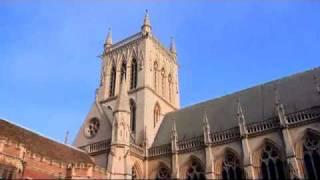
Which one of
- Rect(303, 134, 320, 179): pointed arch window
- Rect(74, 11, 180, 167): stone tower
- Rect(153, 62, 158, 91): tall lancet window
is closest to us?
Rect(303, 134, 320, 179): pointed arch window

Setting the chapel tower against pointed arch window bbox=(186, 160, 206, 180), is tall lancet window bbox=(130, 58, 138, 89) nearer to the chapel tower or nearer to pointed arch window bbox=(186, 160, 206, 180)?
the chapel tower

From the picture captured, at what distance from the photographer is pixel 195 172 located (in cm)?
2989

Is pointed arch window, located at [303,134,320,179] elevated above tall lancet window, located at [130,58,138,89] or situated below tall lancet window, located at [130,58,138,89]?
below

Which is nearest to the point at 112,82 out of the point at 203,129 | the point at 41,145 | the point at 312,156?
the point at 203,129

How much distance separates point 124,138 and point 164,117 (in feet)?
31.6

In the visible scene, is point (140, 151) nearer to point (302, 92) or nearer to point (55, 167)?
point (55, 167)

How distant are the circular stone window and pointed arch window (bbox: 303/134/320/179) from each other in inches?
726

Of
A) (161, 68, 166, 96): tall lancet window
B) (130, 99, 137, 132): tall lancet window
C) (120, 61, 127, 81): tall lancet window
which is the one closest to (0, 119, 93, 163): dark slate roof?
(130, 99, 137, 132): tall lancet window

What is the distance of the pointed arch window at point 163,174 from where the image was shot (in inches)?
1231

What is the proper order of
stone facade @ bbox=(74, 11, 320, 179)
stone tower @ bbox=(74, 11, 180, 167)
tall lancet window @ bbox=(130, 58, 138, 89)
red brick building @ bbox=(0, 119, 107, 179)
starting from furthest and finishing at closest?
tall lancet window @ bbox=(130, 58, 138, 89) < stone tower @ bbox=(74, 11, 180, 167) < stone facade @ bbox=(74, 11, 320, 179) < red brick building @ bbox=(0, 119, 107, 179)

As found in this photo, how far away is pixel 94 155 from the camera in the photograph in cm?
3177

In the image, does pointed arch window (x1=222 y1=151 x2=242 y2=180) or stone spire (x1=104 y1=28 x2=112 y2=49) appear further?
stone spire (x1=104 y1=28 x2=112 y2=49)

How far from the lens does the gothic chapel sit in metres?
25.7

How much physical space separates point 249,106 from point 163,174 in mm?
9720
